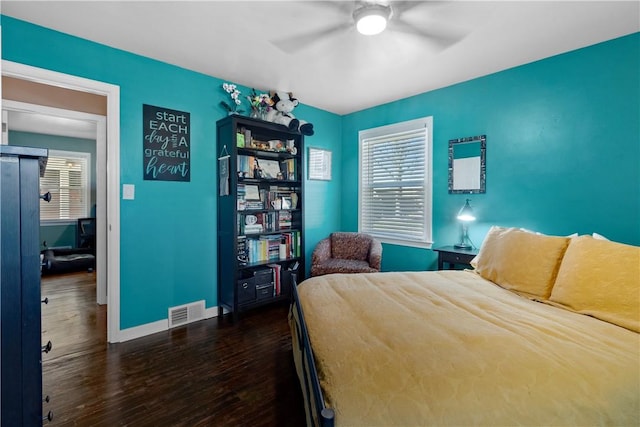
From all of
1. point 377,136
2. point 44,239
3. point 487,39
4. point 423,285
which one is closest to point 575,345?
point 423,285

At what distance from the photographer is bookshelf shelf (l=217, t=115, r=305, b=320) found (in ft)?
9.71

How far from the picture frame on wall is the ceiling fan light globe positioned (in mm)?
2242

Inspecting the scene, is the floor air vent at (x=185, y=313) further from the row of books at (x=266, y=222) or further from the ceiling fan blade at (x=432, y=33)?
the ceiling fan blade at (x=432, y=33)

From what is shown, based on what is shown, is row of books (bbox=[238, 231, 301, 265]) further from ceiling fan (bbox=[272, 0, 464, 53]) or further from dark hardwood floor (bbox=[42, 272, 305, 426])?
ceiling fan (bbox=[272, 0, 464, 53])

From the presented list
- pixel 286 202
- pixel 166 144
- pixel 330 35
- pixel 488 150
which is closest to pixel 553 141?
pixel 488 150

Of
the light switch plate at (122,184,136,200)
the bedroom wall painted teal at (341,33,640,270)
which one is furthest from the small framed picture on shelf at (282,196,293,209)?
the bedroom wall painted teal at (341,33,640,270)

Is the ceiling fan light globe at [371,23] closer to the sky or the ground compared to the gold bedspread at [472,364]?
closer to the sky

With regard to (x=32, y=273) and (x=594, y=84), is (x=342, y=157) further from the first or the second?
(x=32, y=273)

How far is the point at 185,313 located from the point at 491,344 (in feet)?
9.04

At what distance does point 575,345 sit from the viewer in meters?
1.20

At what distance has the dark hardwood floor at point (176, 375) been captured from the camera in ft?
5.56

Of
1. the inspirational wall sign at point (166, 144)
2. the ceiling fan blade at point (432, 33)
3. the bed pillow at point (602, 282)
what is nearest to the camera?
the bed pillow at point (602, 282)

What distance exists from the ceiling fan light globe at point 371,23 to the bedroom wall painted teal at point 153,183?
1.84 metres

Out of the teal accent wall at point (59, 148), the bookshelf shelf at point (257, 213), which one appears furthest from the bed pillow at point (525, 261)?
the teal accent wall at point (59, 148)
